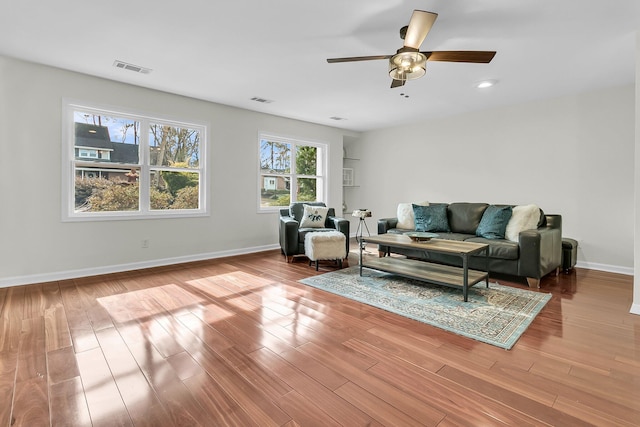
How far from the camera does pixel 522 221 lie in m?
3.99

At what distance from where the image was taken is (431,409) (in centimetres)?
155

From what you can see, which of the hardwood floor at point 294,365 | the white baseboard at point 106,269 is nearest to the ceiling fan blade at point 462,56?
the hardwood floor at point 294,365

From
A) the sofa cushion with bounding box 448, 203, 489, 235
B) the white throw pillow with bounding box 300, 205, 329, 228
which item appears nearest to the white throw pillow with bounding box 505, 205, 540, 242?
the sofa cushion with bounding box 448, 203, 489, 235

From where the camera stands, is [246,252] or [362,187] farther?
[362,187]

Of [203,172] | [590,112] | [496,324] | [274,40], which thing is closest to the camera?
[496,324]

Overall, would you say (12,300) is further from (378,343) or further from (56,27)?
(378,343)

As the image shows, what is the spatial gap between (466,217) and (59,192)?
5.56 metres

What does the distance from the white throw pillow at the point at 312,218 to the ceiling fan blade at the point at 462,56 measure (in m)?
3.05

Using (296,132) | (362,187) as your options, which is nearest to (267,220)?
(296,132)

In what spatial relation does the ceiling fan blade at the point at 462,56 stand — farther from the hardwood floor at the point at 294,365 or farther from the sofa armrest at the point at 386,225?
the sofa armrest at the point at 386,225

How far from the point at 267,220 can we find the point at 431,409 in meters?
4.71

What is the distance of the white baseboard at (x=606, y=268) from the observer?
4164 millimetres

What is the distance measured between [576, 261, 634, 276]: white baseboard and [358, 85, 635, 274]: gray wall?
1 centimetres

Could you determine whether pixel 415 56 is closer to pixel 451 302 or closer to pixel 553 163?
pixel 451 302
